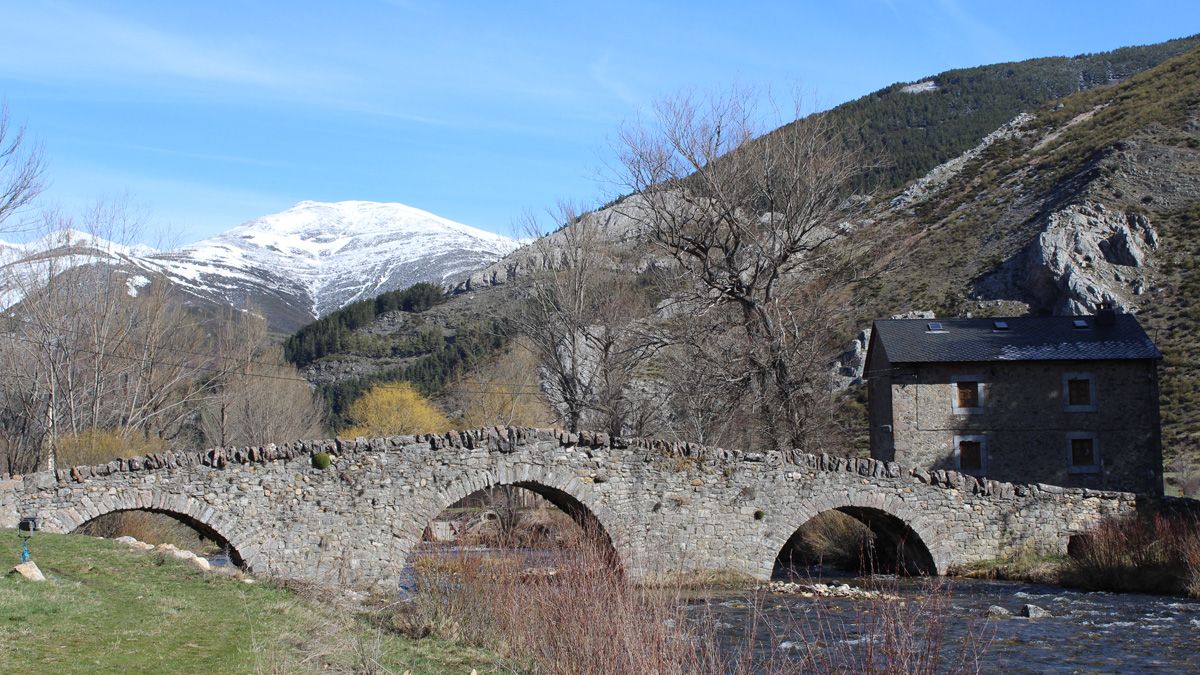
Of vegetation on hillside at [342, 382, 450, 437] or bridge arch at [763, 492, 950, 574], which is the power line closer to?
vegetation on hillside at [342, 382, 450, 437]

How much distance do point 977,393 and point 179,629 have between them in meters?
27.8

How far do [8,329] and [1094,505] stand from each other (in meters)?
34.3

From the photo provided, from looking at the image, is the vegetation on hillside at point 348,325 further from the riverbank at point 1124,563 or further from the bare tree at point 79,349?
the riverbank at point 1124,563

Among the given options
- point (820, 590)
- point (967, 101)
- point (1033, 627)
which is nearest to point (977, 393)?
point (820, 590)

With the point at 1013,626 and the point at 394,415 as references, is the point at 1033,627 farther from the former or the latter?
the point at 394,415

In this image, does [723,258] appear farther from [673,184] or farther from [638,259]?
[638,259]

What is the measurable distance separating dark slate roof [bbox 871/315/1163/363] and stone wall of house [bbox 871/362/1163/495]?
15.2 inches

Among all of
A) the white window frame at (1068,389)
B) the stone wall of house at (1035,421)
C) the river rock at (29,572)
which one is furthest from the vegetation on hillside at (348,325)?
the river rock at (29,572)

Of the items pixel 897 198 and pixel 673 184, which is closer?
pixel 673 184

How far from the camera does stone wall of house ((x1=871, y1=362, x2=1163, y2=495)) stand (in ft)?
102

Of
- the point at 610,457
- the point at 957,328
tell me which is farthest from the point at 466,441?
the point at 957,328

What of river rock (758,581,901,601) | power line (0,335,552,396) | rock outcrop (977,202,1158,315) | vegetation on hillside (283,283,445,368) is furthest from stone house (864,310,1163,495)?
vegetation on hillside (283,283,445,368)

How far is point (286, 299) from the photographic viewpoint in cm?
15288

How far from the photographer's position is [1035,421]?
3180 cm
